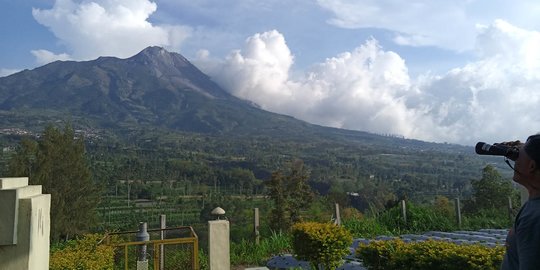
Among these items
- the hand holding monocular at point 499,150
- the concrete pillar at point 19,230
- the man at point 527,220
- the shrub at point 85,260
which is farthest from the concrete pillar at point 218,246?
the man at point 527,220

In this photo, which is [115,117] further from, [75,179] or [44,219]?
[44,219]

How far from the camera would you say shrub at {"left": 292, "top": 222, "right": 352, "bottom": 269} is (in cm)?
609

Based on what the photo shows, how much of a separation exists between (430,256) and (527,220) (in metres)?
2.97

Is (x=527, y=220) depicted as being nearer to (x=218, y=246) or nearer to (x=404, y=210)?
(x=218, y=246)

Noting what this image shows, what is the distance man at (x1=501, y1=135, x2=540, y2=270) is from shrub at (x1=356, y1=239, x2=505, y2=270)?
251cm

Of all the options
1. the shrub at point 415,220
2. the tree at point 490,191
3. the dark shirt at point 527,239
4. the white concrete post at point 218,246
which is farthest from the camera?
the tree at point 490,191

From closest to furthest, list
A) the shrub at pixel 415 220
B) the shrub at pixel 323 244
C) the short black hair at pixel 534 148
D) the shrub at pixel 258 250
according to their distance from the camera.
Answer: the short black hair at pixel 534 148, the shrub at pixel 323 244, the shrub at pixel 258 250, the shrub at pixel 415 220

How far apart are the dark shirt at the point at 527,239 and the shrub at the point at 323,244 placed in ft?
14.0

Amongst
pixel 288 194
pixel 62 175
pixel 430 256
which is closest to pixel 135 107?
pixel 62 175

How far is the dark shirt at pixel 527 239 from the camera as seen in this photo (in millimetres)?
1676

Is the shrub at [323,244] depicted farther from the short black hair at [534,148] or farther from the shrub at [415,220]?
the shrub at [415,220]

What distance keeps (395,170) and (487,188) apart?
242 ft

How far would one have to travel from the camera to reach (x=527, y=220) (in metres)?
1.76

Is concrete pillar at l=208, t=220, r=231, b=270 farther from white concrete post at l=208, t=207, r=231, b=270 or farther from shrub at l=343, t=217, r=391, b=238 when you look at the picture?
shrub at l=343, t=217, r=391, b=238
